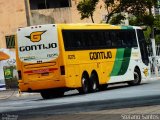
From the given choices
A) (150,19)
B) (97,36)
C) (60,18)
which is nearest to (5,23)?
(60,18)

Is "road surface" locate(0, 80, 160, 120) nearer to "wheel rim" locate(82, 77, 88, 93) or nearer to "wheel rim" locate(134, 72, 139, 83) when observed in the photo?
"wheel rim" locate(82, 77, 88, 93)

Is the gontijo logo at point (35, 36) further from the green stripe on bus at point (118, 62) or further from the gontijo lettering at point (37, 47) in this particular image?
the green stripe on bus at point (118, 62)

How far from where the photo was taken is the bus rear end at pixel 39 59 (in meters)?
26.8

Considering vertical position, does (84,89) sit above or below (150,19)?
below

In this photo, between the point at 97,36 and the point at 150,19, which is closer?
the point at 97,36

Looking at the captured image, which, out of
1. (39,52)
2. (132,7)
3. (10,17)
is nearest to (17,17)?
(10,17)

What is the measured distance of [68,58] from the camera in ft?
89.0

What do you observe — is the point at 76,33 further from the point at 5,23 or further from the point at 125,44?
the point at 5,23

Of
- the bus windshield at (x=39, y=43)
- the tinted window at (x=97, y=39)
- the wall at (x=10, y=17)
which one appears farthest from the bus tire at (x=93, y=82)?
the wall at (x=10, y=17)

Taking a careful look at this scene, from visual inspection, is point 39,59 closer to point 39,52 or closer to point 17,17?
point 39,52

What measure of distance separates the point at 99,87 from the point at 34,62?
517 cm

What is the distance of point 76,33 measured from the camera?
28.3 m

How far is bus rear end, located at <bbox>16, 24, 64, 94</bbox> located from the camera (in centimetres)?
2675

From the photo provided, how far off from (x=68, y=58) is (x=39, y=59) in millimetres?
1233
